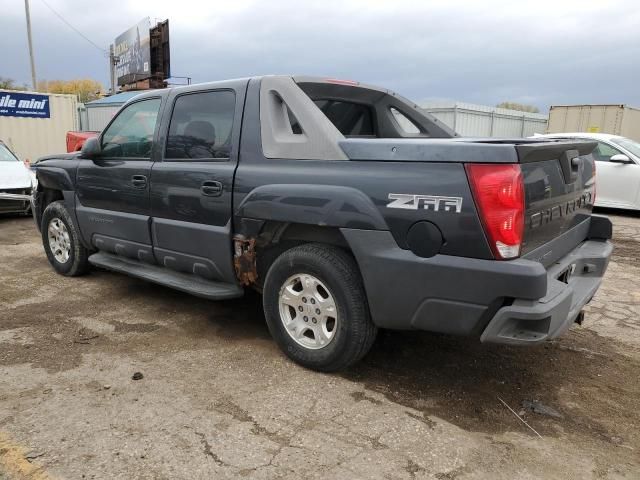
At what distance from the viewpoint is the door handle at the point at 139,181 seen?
431 centimetres

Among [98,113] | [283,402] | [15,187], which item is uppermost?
[98,113]

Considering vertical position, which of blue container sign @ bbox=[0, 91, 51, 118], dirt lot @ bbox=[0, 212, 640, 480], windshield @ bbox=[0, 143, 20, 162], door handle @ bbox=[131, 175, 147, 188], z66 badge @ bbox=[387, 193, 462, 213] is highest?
blue container sign @ bbox=[0, 91, 51, 118]

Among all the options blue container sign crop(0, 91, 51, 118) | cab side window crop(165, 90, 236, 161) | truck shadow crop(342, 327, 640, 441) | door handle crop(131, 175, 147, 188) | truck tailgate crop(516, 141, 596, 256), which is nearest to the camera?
truck tailgate crop(516, 141, 596, 256)

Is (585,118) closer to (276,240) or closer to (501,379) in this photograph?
(501,379)

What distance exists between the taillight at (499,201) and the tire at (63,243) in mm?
4122

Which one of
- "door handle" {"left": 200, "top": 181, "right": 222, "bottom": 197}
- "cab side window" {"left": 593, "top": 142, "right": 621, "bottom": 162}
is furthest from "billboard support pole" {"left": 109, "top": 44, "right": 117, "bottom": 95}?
"door handle" {"left": 200, "top": 181, "right": 222, "bottom": 197}

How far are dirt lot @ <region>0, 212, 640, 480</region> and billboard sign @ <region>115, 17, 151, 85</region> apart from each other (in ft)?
107

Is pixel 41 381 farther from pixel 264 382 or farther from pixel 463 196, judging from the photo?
pixel 463 196

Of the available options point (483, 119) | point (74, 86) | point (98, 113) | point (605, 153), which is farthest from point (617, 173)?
point (74, 86)

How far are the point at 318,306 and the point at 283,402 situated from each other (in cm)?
61

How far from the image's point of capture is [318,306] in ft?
10.8

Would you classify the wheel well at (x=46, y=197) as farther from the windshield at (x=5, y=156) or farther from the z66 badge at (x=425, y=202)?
the windshield at (x=5, y=156)

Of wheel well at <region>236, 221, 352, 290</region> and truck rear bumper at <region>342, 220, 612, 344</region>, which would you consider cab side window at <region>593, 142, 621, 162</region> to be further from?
wheel well at <region>236, 221, 352, 290</region>

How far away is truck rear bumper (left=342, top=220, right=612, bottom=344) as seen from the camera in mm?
2617
